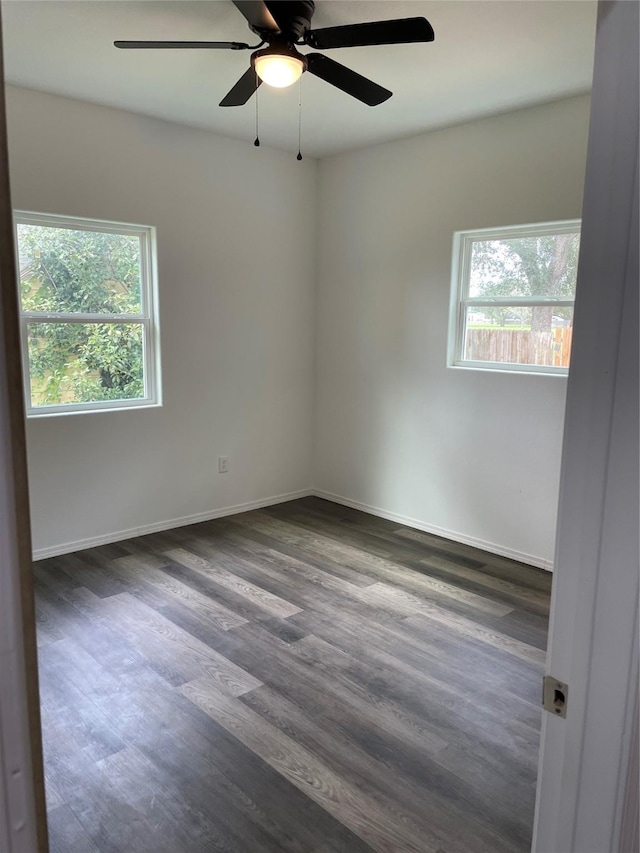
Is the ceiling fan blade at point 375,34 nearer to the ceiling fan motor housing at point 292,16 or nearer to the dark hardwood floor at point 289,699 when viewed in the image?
the ceiling fan motor housing at point 292,16

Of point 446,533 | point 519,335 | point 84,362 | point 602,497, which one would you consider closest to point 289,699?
point 602,497

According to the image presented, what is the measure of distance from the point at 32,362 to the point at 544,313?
314 cm

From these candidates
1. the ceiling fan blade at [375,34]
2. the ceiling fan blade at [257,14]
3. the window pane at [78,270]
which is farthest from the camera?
the window pane at [78,270]

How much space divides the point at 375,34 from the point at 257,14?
43 cm

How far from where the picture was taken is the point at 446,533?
14.3ft

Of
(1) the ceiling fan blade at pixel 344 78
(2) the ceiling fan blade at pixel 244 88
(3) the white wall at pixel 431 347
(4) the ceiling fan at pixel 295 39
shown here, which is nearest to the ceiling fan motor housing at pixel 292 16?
(4) the ceiling fan at pixel 295 39

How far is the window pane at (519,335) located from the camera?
12.0 ft

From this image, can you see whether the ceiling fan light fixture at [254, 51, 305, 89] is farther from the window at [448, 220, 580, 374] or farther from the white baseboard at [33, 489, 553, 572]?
the white baseboard at [33, 489, 553, 572]

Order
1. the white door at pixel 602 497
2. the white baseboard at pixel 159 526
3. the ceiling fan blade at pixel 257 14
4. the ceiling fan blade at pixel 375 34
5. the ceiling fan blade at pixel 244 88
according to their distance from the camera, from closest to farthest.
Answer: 1. the white door at pixel 602 497
2. the ceiling fan blade at pixel 257 14
3. the ceiling fan blade at pixel 375 34
4. the ceiling fan blade at pixel 244 88
5. the white baseboard at pixel 159 526

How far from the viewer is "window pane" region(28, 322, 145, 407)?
368 centimetres

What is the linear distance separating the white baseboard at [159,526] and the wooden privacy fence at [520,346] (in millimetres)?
1993

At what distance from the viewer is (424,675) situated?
265 cm

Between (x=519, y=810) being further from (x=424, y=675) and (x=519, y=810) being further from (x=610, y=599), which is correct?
(x=610, y=599)

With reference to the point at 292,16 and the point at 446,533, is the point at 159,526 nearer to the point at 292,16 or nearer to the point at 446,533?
the point at 446,533
